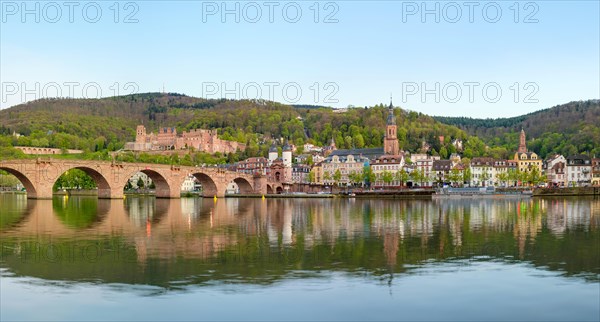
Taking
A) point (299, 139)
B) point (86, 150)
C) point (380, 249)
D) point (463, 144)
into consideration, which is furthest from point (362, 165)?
point (380, 249)

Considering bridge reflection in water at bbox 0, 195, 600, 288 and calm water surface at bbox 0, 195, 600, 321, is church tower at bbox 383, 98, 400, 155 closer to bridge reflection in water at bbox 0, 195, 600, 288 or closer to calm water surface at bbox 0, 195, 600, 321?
bridge reflection in water at bbox 0, 195, 600, 288

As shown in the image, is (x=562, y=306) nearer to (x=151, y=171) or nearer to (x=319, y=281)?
(x=319, y=281)

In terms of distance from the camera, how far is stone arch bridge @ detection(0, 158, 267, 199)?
60.4m

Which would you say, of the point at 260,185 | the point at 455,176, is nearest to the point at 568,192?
the point at 455,176

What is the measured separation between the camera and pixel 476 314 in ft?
42.3

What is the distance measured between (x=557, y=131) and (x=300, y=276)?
151613mm

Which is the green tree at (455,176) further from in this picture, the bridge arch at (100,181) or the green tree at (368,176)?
the bridge arch at (100,181)

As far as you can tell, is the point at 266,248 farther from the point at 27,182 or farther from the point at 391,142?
the point at 391,142

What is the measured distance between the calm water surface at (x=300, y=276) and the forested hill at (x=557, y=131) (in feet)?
382

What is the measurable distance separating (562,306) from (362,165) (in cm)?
11167

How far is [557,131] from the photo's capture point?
6112 inches

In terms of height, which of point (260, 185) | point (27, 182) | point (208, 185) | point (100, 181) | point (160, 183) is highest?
point (27, 182)

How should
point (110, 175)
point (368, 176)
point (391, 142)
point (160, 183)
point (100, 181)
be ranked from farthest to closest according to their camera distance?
point (391, 142), point (368, 176), point (160, 183), point (100, 181), point (110, 175)

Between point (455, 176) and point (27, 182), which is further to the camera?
point (455, 176)
